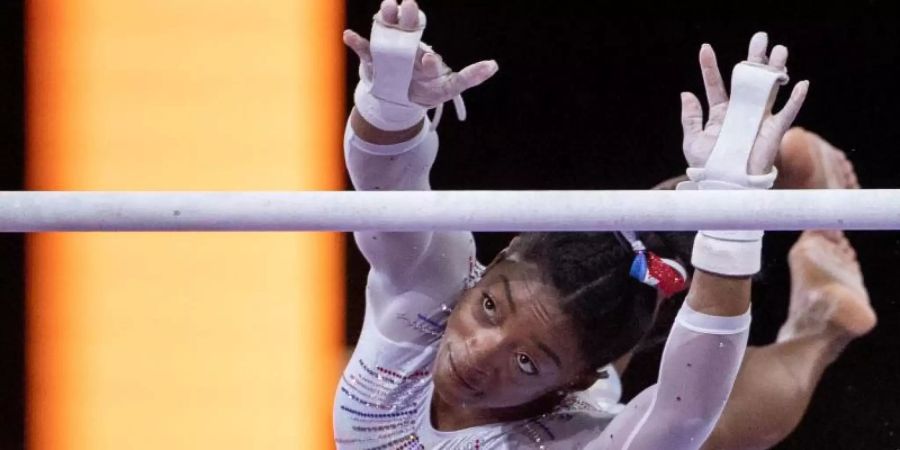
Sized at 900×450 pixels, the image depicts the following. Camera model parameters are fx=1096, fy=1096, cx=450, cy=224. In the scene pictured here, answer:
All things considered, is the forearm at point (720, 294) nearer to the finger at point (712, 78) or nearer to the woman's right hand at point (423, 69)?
the finger at point (712, 78)

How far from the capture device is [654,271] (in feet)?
3.33

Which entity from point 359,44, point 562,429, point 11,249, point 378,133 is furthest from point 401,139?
point 11,249

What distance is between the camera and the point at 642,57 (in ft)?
5.24

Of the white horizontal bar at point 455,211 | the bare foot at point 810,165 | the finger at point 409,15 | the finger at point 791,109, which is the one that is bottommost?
the bare foot at point 810,165

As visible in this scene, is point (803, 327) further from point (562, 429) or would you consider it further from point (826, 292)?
point (562, 429)

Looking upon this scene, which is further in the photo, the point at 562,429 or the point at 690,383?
the point at 562,429

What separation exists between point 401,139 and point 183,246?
652 mm

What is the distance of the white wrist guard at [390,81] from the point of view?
929 millimetres

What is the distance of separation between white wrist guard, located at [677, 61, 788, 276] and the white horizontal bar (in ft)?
0.23

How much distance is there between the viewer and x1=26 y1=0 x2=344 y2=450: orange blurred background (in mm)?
1577

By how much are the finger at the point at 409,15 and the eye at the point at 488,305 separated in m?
0.28

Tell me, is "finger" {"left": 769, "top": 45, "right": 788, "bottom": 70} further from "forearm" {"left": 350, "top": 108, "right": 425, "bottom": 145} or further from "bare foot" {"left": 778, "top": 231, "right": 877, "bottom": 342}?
"bare foot" {"left": 778, "top": 231, "right": 877, "bottom": 342}

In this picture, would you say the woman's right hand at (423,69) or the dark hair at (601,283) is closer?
the woman's right hand at (423,69)

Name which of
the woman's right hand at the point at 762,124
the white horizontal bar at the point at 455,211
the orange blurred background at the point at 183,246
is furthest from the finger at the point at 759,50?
the orange blurred background at the point at 183,246
